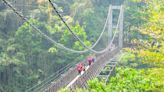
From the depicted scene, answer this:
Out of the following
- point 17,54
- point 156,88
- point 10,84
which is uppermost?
point 156,88

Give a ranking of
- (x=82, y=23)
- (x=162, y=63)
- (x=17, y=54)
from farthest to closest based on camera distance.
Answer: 1. (x=82, y=23)
2. (x=17, y=54)
3. (x=162, y=63)

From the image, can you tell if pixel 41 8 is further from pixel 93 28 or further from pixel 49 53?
pixel 93 28

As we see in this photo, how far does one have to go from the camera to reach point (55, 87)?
952 cm

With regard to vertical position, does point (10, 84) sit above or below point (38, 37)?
below

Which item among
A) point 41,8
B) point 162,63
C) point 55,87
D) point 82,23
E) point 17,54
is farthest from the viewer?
point 82,23

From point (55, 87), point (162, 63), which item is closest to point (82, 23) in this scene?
point (55, 87)

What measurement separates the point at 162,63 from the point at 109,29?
69.1ft

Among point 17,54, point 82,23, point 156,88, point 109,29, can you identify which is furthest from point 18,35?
point 156,88

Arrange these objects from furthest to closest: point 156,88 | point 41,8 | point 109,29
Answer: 1. point 109,29
2. point 41,8
3. point 156,88

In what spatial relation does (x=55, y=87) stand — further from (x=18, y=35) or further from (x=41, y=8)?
(x=41, y=8)

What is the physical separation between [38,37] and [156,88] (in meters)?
13.7

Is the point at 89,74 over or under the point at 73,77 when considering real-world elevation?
over

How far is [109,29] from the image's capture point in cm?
2772

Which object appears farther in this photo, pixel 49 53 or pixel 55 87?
pixel 49 53
